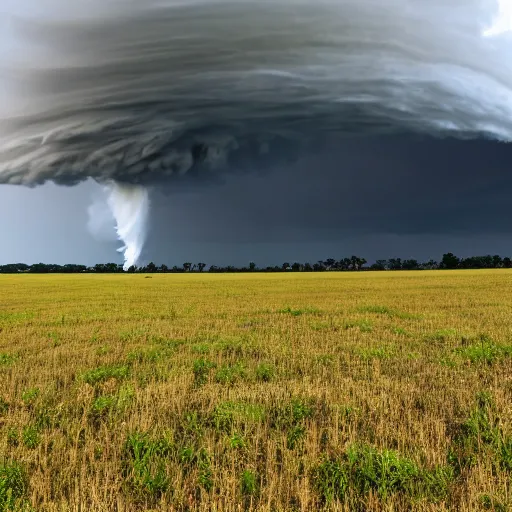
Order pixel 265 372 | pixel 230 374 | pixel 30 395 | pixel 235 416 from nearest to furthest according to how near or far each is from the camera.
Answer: pixel 235 416, pixel 30 395, pixel 230 374, pixel 265 372

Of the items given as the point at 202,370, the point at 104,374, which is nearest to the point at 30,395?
the point at 104,374

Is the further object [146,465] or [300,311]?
[300,311]

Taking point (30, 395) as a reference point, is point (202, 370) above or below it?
above

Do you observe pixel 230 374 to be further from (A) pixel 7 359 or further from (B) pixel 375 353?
(A) pixel 7 359

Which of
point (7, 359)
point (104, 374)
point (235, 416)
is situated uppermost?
point (235, 416)

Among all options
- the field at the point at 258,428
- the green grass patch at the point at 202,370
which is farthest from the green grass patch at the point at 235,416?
the green grass patch at the point at 202,370

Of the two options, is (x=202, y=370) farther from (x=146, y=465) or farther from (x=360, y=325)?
(x=360, y=325)

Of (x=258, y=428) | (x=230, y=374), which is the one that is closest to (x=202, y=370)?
(x=230, y=374)

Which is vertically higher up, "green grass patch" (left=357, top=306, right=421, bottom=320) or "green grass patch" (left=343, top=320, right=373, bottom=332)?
"green grass patch" (left=357, top=306, right=421, bottom=320)

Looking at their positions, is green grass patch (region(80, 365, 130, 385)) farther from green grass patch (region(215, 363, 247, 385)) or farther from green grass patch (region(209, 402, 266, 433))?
green grass patch (region(209, 402, 266, 433))

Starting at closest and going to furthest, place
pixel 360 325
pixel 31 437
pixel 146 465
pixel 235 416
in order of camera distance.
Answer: pixel 146 465 < pixel 31 437 < pixel 235 416 < pixel 360 325

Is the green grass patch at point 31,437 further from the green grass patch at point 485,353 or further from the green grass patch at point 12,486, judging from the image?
the green grass patch at point 485,353

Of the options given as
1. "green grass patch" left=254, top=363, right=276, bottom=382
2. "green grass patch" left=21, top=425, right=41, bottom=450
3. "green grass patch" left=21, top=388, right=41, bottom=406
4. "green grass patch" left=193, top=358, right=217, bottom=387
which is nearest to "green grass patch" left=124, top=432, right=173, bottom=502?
"green grass patch" left=21, top=425, right=41, bottom=450

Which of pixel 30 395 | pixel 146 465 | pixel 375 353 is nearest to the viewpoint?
pixel 146 465
